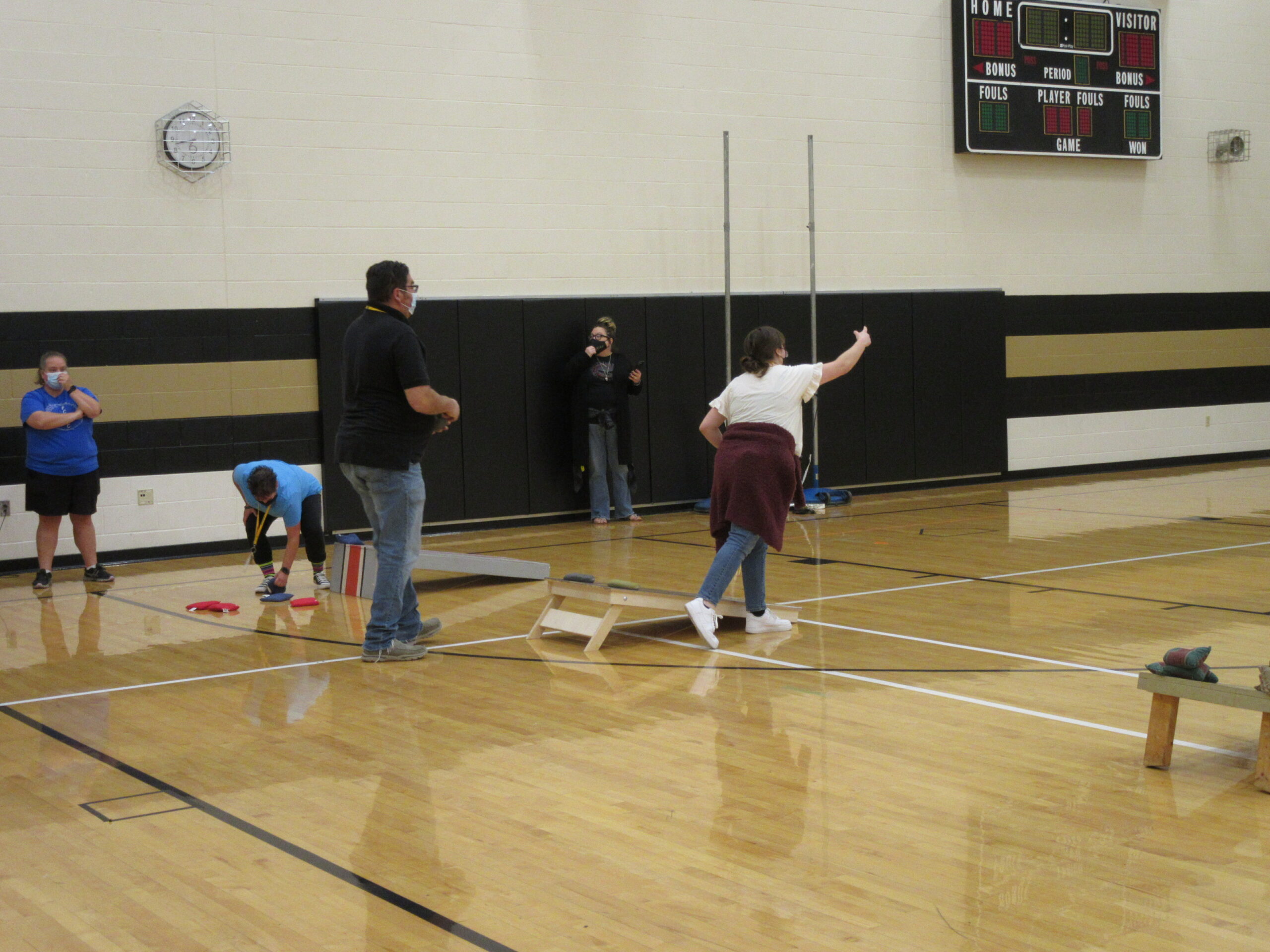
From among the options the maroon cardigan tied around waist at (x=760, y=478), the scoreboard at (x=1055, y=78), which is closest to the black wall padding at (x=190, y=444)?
the maroon cardigan tied around waist at (x=760, y=478)

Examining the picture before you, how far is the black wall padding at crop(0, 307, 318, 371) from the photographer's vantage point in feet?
32.3

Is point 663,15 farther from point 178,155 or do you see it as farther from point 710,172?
point 178,155

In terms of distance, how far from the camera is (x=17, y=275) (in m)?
9.80

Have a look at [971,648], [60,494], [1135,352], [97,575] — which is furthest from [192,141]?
[1135,352]

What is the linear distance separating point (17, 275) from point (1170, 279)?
12014 mm

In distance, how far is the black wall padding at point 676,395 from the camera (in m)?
12.5

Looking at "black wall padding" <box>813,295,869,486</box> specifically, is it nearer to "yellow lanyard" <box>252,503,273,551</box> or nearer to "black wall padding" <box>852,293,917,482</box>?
"black wall padding" <box>852,293,917,482</box>

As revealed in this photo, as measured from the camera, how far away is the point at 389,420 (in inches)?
239

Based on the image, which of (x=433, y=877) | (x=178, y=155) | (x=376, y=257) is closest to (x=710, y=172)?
(x=376, y=257)

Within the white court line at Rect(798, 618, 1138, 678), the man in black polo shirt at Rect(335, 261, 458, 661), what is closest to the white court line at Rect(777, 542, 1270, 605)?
the white court line at Rect(798, 618, 1138, 678)

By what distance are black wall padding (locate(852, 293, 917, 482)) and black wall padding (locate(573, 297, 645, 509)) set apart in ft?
7.55

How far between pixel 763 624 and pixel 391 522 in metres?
1.95

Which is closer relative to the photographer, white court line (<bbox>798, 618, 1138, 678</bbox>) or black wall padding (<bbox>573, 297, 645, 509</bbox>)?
white court line (<bbox>798, 618, 1138, 678</bbox>)

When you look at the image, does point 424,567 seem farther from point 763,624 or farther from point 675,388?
point 675,388
